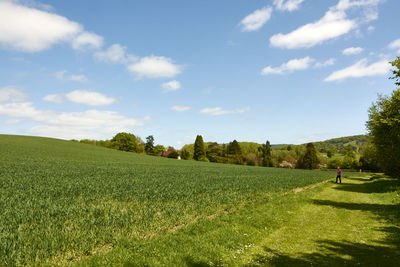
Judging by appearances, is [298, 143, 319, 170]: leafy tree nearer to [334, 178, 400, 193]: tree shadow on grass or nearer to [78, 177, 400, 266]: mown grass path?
[334, 178, 400, 193]: tree shadow on grass

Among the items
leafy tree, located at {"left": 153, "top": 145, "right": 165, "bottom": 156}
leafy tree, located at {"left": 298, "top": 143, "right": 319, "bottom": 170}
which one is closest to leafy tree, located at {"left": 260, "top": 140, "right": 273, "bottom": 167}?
leafy tree, located at {"left": 298, "top": 143, "right": 319, "bottom": 170}

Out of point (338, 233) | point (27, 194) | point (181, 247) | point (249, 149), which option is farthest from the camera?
point (249, 149)

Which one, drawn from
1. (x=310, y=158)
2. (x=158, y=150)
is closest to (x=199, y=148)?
(x=158, y=150)

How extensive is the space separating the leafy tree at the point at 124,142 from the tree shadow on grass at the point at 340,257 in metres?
118

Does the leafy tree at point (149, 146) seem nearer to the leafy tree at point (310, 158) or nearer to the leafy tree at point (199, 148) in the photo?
the leafy tree at point (199, 148)

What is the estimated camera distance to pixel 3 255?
601cm

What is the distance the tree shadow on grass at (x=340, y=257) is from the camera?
7172 mm

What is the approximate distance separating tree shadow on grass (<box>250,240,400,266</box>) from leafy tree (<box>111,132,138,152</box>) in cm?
11834

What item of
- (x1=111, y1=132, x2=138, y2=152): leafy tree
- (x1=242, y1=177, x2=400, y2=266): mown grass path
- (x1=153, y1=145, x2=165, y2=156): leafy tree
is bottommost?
(x1=242, y1=177, x2=400, y2=266): mown grass path

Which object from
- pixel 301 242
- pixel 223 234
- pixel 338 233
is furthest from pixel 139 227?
pixel 338 233

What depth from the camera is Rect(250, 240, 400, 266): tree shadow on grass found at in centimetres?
717

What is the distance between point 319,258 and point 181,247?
4494 millimetres

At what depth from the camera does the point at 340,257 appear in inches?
302

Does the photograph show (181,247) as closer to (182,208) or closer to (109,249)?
(109,249)
